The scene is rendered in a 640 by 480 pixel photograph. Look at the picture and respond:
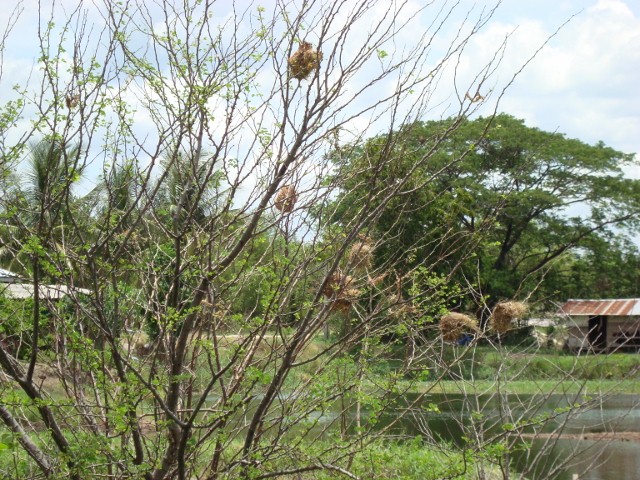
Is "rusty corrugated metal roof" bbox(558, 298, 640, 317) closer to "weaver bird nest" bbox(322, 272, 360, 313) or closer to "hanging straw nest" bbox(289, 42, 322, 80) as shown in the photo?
"weaver bird nest" bbox(322, 272, 360, 313)

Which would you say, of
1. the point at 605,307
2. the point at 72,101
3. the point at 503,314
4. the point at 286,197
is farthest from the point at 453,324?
the point at 605,307

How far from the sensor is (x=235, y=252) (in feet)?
11.8

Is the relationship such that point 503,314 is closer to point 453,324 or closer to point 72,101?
point 453,324

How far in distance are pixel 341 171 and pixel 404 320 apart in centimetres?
88

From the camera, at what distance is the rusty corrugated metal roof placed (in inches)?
1282

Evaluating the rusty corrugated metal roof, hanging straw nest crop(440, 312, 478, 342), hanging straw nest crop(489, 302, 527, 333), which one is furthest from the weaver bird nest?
the rusty corrugated metal roof

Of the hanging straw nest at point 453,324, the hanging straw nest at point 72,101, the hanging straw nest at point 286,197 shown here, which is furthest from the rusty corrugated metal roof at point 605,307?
the hanging straw nest at point 72,101

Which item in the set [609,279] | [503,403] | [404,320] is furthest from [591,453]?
[609,279]

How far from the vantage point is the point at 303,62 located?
3721 millimetres

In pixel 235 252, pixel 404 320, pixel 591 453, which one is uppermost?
pixel 235 252

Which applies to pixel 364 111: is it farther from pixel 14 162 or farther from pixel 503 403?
pixel 503 403

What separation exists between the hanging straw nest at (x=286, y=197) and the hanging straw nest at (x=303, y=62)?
1.57 feet

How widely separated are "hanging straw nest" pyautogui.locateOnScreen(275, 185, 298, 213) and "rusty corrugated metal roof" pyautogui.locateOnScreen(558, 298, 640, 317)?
96.4 feet

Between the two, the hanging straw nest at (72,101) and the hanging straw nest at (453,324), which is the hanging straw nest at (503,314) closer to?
the hanging straw nest at (453,324)
